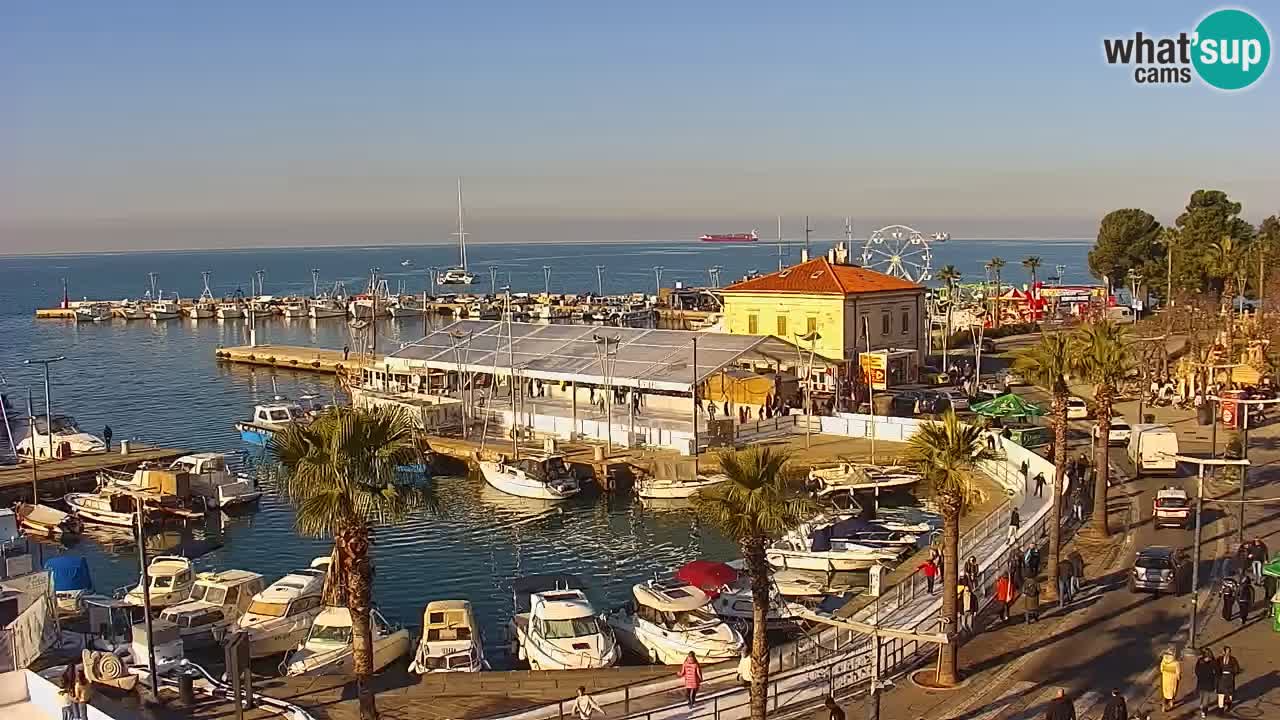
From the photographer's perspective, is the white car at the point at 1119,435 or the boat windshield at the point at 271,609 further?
the white car at the point at 1119,435

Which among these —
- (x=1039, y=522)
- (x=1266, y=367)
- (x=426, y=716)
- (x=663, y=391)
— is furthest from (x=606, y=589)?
(x=1266, y=367)

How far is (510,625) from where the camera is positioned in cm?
3353

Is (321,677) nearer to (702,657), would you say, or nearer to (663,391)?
(702,657)

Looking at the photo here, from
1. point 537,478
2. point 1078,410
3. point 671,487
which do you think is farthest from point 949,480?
point 1078,410

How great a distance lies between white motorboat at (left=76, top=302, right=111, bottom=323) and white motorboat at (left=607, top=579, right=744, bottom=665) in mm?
162097

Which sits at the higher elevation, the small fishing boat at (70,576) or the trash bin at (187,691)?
the trash bin at (187,691)

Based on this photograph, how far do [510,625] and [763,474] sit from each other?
1595 centimetres

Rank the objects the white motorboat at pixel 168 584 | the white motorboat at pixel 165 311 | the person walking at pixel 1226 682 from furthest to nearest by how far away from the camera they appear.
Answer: the white motorboat at pixel 165 311, the white motorboat at pixel 168 584, the person walking at pixel 1226 682

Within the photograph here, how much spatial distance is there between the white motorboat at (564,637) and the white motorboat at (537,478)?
19.6 meters

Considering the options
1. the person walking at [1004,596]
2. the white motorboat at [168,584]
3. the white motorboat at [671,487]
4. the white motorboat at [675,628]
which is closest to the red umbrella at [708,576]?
the white motorboat at [675,628]

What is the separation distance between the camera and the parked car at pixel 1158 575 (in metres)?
27.9

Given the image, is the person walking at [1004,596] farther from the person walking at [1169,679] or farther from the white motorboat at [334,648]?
the white motorboat at [334,648]

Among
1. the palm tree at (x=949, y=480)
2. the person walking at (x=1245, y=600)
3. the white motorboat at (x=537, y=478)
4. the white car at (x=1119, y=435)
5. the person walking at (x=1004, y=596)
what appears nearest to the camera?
the palm tree at (x=949, y=480)

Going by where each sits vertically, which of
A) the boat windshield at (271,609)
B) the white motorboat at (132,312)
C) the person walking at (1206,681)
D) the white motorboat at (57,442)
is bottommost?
the boat windshield at (271,609)
